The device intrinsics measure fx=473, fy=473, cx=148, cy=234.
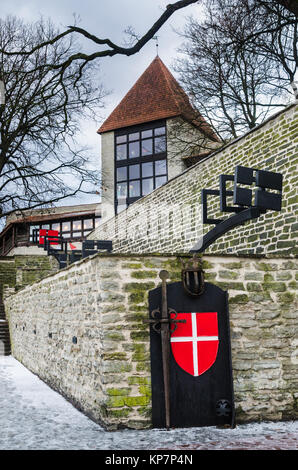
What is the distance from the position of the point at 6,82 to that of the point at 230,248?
7.79 meters

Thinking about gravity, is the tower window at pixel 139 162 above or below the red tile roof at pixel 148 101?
below

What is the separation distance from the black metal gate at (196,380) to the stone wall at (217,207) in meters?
3.15

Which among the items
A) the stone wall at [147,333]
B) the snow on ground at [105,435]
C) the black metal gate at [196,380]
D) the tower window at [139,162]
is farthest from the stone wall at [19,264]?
the black metal gate at [196,380]

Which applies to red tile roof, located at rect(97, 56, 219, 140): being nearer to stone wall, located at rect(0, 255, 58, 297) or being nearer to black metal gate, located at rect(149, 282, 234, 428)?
stone wall, located at rect(0, 255, 58, 297)

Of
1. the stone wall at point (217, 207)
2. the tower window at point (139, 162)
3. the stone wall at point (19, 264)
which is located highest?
the tower window at point (139, 162)

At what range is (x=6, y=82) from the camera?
12.8 metres

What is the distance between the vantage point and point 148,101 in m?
25.2

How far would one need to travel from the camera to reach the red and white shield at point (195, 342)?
4.84m

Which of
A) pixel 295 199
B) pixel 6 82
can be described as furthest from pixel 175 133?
pixel 295 199

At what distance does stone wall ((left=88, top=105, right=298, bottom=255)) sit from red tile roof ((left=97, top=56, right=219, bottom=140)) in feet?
30.5

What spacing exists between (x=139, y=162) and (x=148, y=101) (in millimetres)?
3601

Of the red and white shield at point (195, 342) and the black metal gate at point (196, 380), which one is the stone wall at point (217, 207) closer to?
the black metal gate at point (196, 380)

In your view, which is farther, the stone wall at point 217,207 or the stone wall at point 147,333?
the stone wall at point 217,207

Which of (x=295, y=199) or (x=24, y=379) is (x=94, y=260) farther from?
(x=24, y=379)
